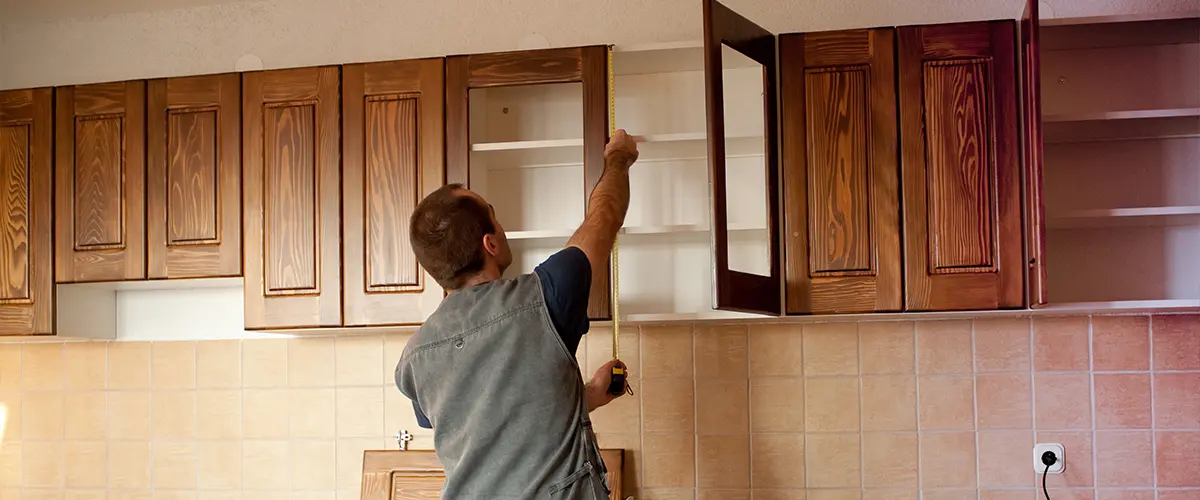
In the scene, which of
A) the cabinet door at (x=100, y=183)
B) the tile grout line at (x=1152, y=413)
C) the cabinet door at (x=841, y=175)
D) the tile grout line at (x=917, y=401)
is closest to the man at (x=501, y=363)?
the cabinet door at (x=841, y=175)

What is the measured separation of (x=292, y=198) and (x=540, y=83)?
74 cm

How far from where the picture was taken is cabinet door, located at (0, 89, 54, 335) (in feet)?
10.3

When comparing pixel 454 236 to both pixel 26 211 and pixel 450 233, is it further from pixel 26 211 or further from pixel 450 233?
pixel 26 211

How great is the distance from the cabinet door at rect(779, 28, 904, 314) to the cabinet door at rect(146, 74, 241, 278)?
150 centimetres

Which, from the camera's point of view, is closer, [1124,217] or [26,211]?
[1124,217]

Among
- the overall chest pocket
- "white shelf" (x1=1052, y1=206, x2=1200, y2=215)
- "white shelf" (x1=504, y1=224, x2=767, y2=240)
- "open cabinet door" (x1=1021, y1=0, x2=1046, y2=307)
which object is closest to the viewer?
the overall chest pocket

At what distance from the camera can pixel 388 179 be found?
2967 millimetres

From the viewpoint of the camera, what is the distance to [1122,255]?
9.61 ft

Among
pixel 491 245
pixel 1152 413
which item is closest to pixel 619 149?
pixel 491 245

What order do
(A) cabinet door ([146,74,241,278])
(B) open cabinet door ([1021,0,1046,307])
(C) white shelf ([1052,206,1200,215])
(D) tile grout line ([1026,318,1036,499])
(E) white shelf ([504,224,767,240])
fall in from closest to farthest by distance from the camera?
1. (B) open cabinet door ([1021,0,1046,307])
2. (C) white shelf ([1052,206,1200,215])
3. (E) white shelf ([504,224,767,240])
4. (D) tile grout line ([1026,318,1036,499])
5. (A) cabinet door ([146,74,241,278])

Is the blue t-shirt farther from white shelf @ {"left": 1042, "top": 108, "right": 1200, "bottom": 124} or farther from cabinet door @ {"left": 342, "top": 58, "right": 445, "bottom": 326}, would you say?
white shelf @ {"left": 1042, "top": 108, "right": 1200, "bottom": 124}

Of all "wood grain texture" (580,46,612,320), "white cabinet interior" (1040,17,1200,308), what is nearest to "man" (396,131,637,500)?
"wood grain texture" (580,46,612,320)

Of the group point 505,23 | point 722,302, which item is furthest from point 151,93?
point 722,302

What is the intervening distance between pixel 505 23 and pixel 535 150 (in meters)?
0.54
